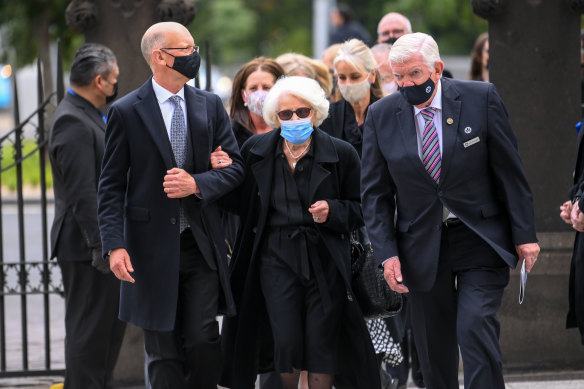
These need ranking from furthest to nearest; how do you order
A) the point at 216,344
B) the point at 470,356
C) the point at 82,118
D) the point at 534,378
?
the point at 534,378
the point at 82,118
the point at 216,344
the point at 470,356

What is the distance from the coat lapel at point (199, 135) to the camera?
5.45 metres

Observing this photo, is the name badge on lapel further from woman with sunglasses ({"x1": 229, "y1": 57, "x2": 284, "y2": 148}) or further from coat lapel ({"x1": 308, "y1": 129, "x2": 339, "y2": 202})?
woman with sunglasses ({"x1": 229, "y1": 57, "x2": 284, "y2": 148})

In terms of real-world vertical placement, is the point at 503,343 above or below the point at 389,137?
below

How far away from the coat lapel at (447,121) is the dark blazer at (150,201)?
1058mm

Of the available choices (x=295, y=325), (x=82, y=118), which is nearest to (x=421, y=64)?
(x=295, y=325)

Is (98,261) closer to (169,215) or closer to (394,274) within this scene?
(169,215)

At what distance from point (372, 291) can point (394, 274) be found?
0.40 metres

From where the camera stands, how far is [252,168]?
5.72 metres

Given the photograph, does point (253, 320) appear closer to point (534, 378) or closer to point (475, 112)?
point (475, 112)

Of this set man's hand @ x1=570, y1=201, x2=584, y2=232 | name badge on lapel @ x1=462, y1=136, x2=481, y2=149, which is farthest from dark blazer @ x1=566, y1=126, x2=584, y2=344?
name badge on lapel @ x1=462, y1=136, x2=481, y2=149

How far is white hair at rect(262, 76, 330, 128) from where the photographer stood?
5.69 m

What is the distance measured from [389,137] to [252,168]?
78 centimetres

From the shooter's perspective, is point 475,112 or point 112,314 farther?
point 112,314

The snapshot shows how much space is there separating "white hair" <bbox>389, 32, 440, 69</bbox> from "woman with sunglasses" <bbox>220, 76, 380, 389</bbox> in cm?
61
